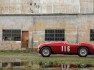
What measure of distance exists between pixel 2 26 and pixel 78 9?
25.8 feet

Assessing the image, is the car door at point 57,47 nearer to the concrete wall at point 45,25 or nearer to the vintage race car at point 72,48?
the vintage race car at point 72,48

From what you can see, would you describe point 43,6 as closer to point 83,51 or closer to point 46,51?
point 46,51

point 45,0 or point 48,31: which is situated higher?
point 45,0

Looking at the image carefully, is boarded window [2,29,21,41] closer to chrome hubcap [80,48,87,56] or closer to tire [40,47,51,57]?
tire [40,47,51,57]

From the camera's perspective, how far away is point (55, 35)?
3791 cm

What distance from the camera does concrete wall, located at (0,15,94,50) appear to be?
37281 mm

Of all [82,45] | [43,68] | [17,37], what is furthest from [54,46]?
[17,37]

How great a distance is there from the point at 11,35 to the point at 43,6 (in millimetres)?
4460

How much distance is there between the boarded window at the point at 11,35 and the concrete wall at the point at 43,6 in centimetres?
198

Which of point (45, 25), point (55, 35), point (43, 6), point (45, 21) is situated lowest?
point (55, 35)

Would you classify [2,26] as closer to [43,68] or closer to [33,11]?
[33,11]

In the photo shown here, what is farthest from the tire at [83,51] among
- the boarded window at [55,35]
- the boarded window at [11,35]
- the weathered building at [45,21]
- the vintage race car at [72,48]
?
the boarded window at [11,35]

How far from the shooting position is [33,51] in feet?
119

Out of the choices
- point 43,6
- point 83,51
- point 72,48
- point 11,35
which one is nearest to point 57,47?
point 72,48
